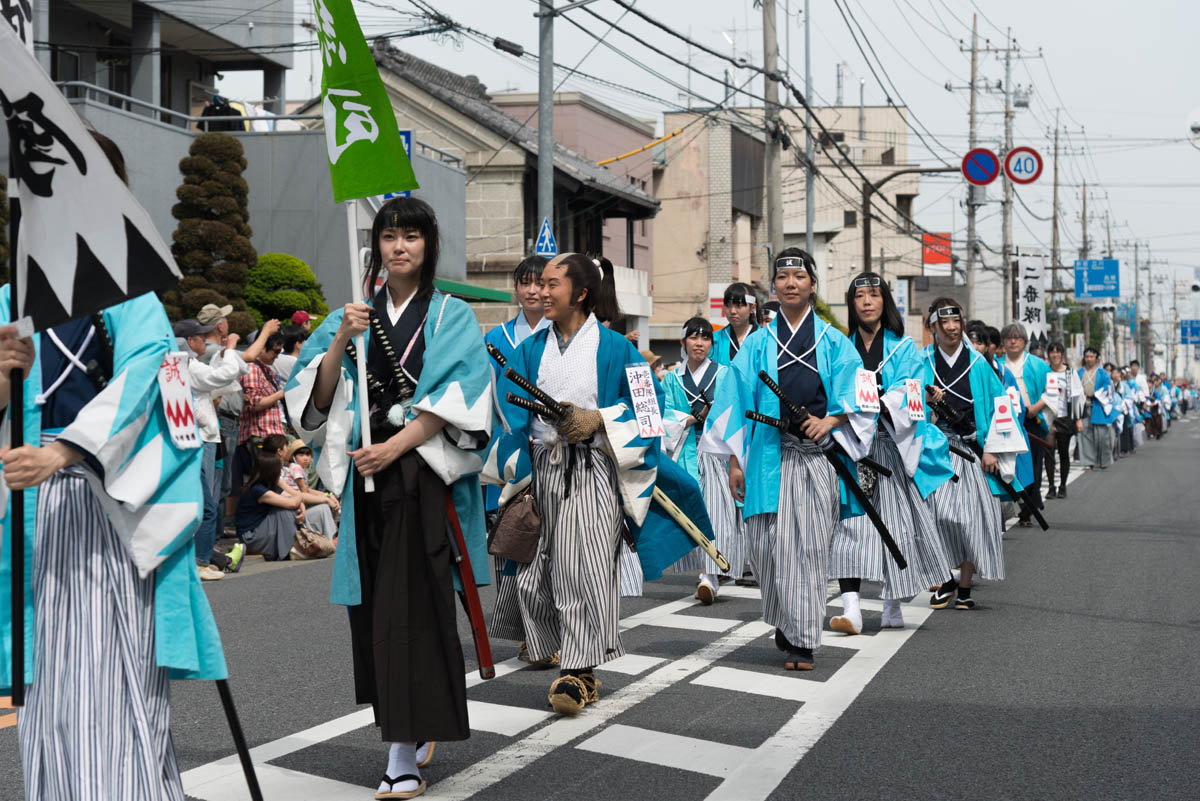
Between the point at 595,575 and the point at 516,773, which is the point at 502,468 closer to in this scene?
the point at 595,575

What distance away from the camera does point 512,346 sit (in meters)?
7.36

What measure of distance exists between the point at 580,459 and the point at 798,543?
1.49 metres

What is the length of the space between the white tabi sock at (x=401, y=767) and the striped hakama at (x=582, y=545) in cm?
134

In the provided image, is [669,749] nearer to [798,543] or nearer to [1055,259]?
[798,543]

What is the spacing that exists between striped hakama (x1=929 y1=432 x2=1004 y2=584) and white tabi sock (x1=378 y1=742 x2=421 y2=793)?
200 inches

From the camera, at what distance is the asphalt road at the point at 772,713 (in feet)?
15.9

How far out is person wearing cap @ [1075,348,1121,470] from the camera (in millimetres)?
23312

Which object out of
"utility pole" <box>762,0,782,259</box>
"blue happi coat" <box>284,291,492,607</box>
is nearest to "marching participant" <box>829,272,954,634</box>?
"blue happi coat" <box>284,291,492,607</box>

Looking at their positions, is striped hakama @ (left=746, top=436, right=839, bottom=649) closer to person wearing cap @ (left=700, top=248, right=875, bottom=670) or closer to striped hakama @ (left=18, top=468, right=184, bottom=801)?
person wearing cap @ (left=700, top=248, right=875, bottom=670)

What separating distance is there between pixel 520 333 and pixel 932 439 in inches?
105

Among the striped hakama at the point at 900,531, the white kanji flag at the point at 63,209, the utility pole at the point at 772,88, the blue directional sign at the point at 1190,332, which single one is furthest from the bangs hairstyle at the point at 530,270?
the blue directional sign at the point at 1190,332

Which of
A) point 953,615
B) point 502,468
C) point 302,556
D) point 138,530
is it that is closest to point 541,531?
point 502,468

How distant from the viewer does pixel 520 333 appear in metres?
7.76

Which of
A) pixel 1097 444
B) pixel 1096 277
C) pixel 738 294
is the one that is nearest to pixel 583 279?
pixel 738 294
